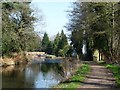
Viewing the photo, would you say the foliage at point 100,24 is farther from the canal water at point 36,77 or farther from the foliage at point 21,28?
the foliage at point 21,28

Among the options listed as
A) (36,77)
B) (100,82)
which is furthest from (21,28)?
(100,82)

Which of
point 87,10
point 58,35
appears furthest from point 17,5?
point 58,35

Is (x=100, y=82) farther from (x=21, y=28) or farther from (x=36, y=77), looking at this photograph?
(x=21, y=28)

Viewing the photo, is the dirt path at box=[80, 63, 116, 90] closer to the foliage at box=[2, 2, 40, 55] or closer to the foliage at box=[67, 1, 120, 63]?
the foliage at box=[67, 1, 120, 63]

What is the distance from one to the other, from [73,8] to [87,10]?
8.56 metres

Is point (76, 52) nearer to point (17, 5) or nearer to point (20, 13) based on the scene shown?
point (20, 13)

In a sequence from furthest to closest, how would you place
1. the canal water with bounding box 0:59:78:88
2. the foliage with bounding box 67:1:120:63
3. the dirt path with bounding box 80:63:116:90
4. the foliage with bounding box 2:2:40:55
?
1. the foliage with bounding box 2:2:40:55
2. the foliage with bounding box 67:1:120:63
3. the canal water with bounding box 0:59:78:88
4. the dirt path with bounding box 80:63:116:90

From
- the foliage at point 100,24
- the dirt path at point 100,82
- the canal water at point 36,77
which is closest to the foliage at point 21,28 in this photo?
the foliage at point 100,24

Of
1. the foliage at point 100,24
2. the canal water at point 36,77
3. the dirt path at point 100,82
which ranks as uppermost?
the foliage at point 100,24

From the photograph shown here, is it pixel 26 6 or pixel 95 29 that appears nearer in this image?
pixel 95 29

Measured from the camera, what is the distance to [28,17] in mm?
51188

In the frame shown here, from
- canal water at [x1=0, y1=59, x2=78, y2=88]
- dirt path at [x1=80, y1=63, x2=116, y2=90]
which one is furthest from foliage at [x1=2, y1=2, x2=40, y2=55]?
dirt path at [x1=80, y1=63, x2=116, y2=90]

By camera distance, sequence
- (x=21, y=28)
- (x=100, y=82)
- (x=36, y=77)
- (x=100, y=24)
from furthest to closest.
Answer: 1. (x=21, y=28)
2. (x=100, y=24)
3. (x=36, y=77)
4. (x=100, y=82)

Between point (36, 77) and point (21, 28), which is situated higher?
point (21, 28)
